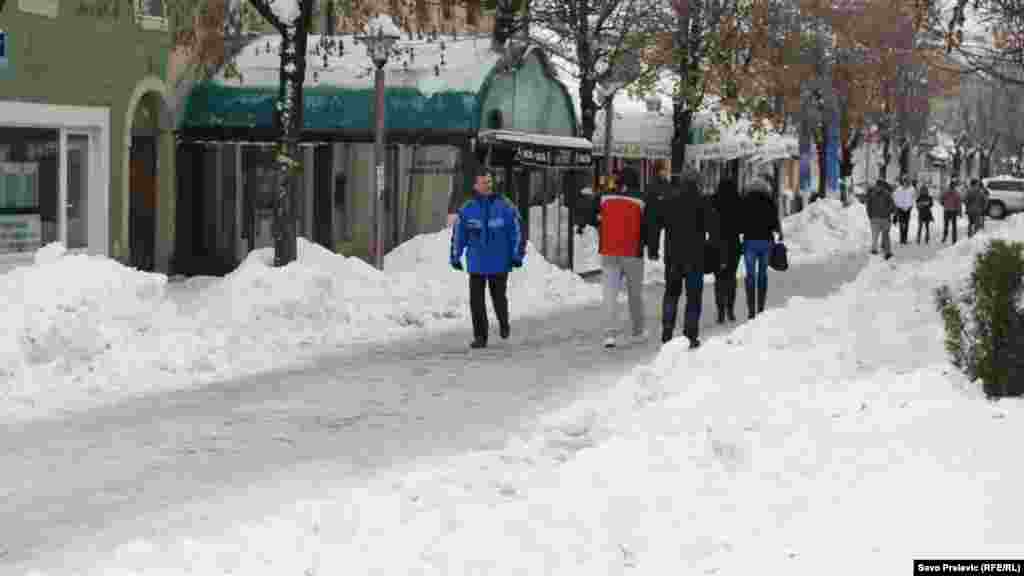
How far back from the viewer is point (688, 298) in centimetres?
1791

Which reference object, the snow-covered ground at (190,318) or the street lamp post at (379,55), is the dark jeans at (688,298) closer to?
the snow-covered ground at (190,318)

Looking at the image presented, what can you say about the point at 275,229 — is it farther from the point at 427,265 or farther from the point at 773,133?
the point at 773,133

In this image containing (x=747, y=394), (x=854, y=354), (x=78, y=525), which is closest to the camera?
(x=78, y=525)

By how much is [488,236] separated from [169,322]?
324cm

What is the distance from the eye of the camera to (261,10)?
21016 mm

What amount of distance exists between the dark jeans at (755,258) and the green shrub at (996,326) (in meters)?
11.5

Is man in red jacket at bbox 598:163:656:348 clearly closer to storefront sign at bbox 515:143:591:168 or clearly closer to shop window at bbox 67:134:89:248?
shop window at bbox 67:134:89:248

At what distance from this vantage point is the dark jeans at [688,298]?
17.8 metres

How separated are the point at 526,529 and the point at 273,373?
866cm

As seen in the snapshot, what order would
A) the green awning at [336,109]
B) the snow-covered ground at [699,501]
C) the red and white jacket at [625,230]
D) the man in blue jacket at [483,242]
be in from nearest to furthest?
1. the snow-covered ground at [699,501]
2. the man in blue jacket at [483,242]
3. the red and white jacket at [625,230]
4. the green awning at [336,109]

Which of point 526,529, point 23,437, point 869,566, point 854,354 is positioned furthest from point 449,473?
point 854,354

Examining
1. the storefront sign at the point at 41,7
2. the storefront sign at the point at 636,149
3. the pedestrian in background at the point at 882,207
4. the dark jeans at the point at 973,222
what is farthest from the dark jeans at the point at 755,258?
the dark jeans at the point at 973,222

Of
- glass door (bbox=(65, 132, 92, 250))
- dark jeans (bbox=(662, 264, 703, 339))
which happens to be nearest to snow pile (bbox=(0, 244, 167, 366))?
dark jeans (bbox=(662, 264, 703, 339))

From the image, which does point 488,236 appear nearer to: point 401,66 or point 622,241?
point 622,241
